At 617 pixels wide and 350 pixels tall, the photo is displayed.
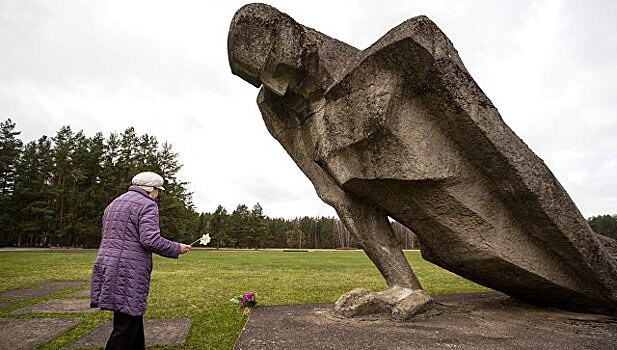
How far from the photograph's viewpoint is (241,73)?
5785 millimetres

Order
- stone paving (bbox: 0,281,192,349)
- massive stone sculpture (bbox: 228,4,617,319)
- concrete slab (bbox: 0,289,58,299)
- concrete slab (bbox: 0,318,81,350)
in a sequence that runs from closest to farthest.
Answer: concrete slab (bbox: 0,318,81,350) < stone paving (bbox: 0,281,192,349) < massive stone sculpture (bbox: 228,4,617,319) < concrete slab (bbox: 0,289,58,299)

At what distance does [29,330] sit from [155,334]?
1716 mm

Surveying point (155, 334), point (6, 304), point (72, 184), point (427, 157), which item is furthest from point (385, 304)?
point (72, 184)

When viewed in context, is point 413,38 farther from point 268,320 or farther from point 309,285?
point 309,285

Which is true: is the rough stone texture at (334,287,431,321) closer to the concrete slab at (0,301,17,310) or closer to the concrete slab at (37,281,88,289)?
the concrete slab at (0,301,17,310)

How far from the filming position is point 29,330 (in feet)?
17.0

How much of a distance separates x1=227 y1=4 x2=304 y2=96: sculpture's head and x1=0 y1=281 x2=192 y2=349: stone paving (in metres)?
3.82

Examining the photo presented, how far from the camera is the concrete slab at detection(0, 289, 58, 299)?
841 cm

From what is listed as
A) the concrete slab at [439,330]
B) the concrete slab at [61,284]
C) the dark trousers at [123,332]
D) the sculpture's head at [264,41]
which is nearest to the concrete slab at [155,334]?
the concrete slab at [439,330]

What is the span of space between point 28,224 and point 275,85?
45.7 m

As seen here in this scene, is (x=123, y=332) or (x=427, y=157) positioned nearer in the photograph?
(x=123, y=332)

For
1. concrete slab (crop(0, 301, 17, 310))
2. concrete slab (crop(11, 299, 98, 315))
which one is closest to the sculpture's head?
concrete slab (crop(11, 299, 98, 315))

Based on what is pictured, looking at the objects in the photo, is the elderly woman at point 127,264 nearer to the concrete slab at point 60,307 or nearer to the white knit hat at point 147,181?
the white knit hat at point 147,181

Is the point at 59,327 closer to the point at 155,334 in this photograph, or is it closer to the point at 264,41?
the point at 155,334
